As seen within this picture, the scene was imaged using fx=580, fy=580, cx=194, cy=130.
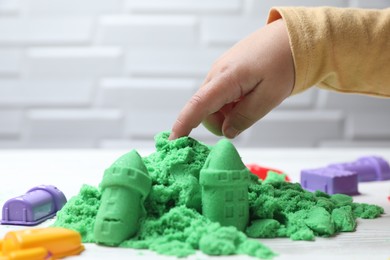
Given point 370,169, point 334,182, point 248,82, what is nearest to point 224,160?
point 248,82

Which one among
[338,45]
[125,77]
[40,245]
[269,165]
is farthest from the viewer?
[125,77]

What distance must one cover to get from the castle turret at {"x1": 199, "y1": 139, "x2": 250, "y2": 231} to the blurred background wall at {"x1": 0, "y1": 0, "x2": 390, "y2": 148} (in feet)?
2.59

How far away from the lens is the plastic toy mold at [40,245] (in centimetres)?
42

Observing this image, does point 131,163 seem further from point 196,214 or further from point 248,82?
point 248,82

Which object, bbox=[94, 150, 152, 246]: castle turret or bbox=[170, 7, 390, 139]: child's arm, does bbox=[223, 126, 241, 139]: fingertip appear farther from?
bbox=[94, 150, 152, 246]: castle turret

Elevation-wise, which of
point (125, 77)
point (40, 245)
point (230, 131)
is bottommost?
point (40, 245)

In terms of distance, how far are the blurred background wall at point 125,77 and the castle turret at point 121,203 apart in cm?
80

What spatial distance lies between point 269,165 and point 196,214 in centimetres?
44

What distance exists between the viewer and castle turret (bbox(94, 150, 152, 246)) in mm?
463

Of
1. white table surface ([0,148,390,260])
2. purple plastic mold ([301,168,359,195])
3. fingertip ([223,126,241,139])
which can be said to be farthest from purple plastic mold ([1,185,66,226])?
purple plastic mold ([301,168,359,195])

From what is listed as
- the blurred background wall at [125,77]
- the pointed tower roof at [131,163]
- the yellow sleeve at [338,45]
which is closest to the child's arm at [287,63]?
the yellow sleeve at [338,45]

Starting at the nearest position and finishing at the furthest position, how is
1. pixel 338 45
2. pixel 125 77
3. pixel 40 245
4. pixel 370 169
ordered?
pixel 40 245 < pixel 338 45 < pixel 370 169 < pixel 125 77

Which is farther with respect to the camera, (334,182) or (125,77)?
(125,77)

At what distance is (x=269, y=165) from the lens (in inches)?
36.2
